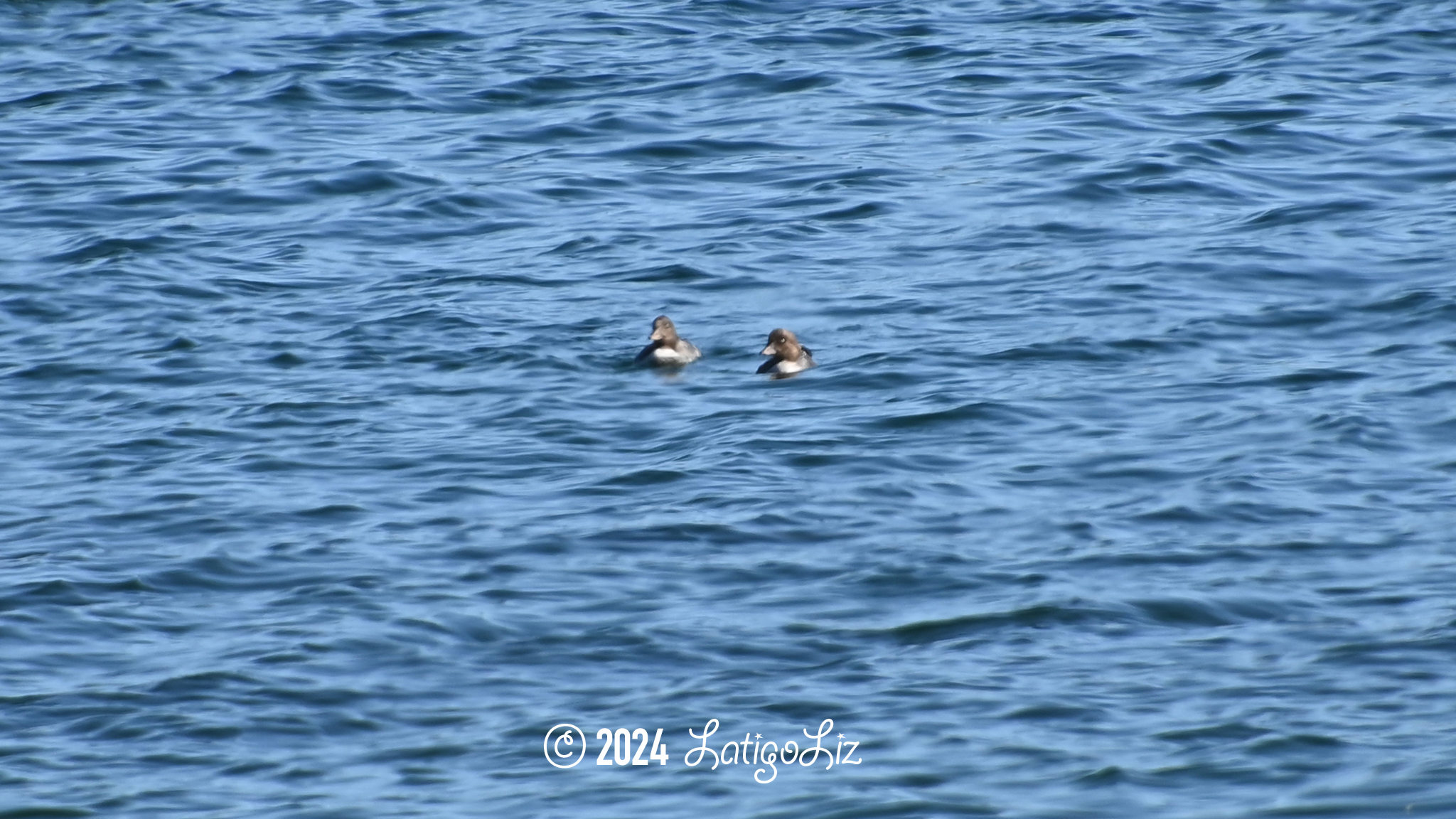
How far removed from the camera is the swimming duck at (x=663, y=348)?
14.3 m

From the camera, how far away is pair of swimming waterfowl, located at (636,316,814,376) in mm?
14266

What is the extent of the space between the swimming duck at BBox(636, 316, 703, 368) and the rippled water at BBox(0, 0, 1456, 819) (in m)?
0.18

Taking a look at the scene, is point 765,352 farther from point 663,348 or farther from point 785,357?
point 663,348

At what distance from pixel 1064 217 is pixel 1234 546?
695 centimetres

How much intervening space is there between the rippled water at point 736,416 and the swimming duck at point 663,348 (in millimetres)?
178

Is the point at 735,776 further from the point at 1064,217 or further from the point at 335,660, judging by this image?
the point at 1064,217

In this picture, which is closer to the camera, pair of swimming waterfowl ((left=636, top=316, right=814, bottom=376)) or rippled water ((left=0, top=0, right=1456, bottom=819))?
rippled water ((left=0, top=0, right=1456, bottom=819))

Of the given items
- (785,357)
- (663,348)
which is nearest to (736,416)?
(785,357)

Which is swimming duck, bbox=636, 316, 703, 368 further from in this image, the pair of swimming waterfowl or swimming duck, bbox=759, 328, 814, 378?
swimming duck, bbox=759, 328, 814, 378

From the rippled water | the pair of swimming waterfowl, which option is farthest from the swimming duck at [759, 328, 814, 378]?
the rippled water

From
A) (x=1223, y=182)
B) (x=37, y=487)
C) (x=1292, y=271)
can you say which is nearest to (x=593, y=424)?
(x=37, y=487)

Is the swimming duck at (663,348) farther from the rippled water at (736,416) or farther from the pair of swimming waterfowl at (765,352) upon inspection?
the rippled water at (736,416)

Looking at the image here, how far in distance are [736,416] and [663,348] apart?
815mm

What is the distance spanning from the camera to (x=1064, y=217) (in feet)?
57.7
